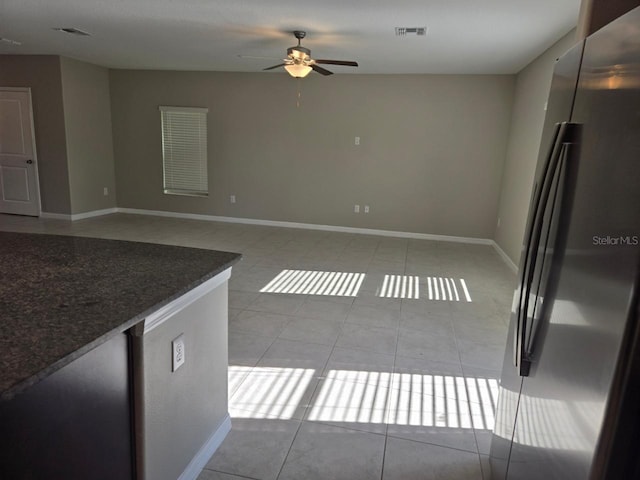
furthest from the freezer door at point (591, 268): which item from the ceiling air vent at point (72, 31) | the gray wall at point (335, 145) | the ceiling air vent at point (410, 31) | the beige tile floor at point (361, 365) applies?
the gray wall at point (335, 145)

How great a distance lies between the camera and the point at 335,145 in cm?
663

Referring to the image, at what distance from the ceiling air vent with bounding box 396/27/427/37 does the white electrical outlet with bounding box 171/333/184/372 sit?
145 inches

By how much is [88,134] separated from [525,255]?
7.29 metres

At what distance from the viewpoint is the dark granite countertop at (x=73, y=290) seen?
926mm

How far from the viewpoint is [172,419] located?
1.53 meters

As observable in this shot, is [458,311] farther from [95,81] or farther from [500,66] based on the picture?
[95,81]

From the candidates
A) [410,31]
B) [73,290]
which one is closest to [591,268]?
[73,290]

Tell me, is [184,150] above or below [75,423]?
above

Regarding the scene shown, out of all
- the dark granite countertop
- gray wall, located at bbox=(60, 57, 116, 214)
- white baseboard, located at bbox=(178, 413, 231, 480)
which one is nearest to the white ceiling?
gray wall, located at bbox=(60, 57, 116, 214)

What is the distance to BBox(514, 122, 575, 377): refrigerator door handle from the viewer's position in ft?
3.93

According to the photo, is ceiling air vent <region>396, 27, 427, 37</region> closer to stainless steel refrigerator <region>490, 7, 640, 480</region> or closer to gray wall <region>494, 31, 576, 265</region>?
gray wall <region>494, 31, 576, 265</region>

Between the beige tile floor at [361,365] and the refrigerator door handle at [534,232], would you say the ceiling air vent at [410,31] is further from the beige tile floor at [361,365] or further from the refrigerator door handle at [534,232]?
the refrigerator door handle at [534,232]

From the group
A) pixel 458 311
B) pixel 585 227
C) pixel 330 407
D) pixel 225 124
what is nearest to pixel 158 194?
pixel 225 124

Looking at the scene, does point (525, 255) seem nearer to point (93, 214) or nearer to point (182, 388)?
point (182, 388)
